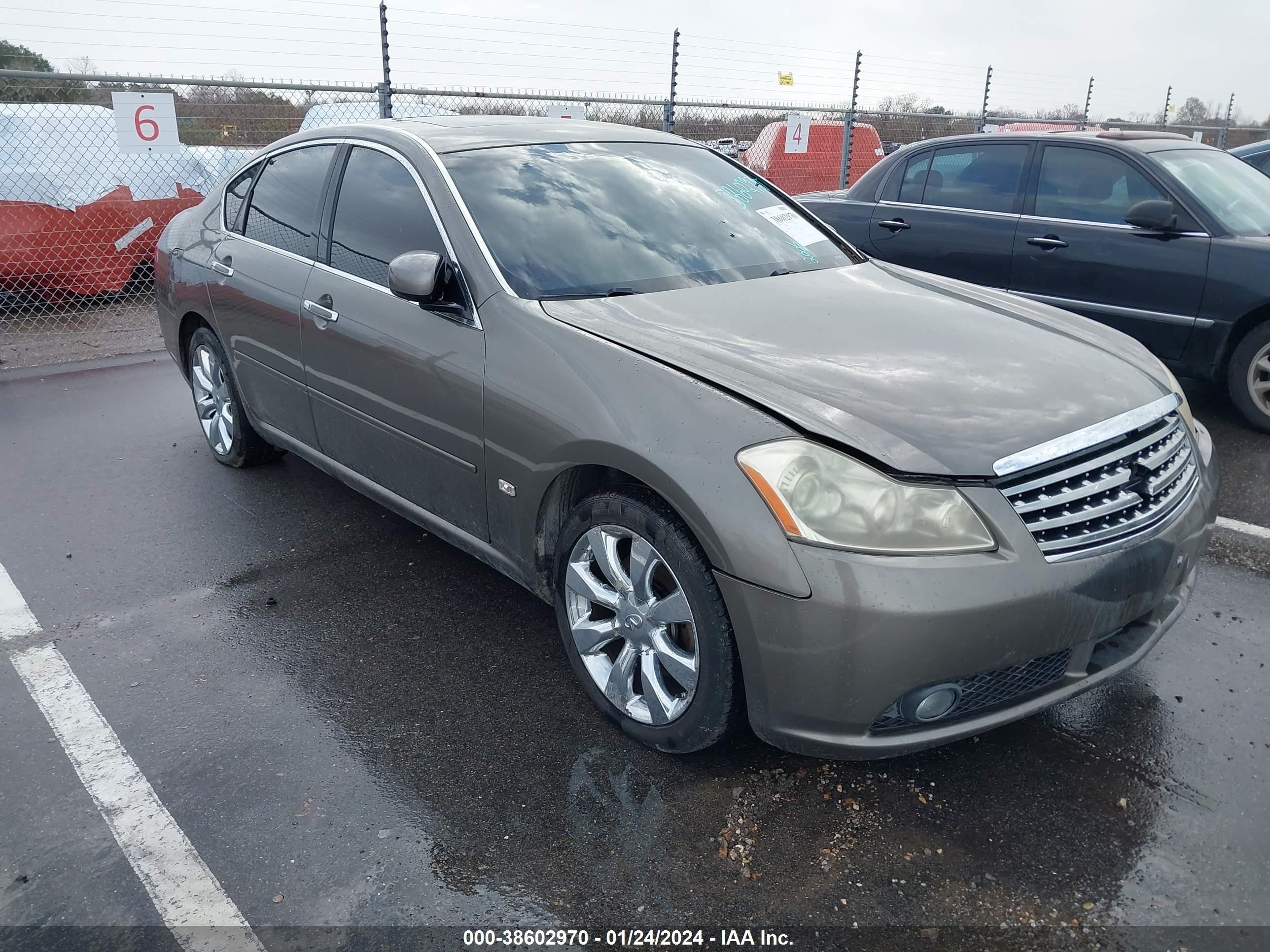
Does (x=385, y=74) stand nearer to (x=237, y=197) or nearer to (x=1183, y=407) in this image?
(x=237, y=197)

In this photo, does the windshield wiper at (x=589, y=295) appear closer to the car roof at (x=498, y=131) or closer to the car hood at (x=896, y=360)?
the car hood at (x=896, y=360)

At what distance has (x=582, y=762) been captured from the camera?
2801 millimetres

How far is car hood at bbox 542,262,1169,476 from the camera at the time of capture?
2.43m

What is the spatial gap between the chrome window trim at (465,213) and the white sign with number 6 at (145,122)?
18.2 ft

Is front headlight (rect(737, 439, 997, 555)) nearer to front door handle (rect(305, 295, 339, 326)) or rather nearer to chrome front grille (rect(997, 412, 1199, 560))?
chrome front grille (rect(997, 412, 1199, 560))

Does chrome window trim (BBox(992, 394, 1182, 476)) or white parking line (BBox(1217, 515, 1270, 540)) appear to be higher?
chrome window trim (BBox(992, 394, 1182, 476))

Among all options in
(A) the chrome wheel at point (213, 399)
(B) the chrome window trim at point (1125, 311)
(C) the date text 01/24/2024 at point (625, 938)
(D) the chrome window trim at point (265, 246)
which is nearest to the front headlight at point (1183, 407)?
(C) the date text 01/24/2024 at point (625, 938)

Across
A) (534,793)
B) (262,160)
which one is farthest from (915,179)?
(534,793)

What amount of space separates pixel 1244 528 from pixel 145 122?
823cm

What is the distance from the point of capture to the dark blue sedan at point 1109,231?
5.57 meters

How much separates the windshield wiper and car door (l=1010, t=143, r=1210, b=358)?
3988mm

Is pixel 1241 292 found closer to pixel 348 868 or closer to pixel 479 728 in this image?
pixel 479 728

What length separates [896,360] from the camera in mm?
2775

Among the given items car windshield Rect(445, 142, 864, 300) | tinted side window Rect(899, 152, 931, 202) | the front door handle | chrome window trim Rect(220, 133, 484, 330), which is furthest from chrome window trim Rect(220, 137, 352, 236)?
tinted side window Rect(899, 152, 931, 202)
